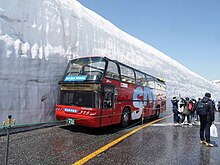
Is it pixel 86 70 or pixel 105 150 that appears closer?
pixel 105 150

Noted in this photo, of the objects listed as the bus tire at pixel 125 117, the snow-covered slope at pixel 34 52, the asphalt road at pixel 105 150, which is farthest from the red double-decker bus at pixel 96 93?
the snow-covered slope at pixel 34 52

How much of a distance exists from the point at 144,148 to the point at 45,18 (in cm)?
829

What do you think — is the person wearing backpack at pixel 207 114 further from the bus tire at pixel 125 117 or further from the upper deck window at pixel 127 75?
the upper deck window at pixel 127 75

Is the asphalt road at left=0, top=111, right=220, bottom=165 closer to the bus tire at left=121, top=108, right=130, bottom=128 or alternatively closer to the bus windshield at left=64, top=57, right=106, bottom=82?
the bus tire at left=121, top=108, right=130, bottom=128

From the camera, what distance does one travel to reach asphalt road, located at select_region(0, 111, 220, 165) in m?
4.08

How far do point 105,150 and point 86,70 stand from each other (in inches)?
141

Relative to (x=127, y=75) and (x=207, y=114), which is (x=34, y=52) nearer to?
(x=127, y=75)

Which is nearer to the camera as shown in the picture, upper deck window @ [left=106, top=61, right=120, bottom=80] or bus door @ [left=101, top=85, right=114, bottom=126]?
bus door @ [left=101, top=85, right=114, bottom=126]

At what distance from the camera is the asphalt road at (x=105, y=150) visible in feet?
13.4

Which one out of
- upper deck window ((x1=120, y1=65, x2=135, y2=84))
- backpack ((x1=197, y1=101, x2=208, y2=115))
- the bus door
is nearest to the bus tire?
the bus door

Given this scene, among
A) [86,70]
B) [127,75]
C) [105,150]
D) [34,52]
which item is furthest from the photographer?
[127,75]

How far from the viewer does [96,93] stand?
21.3ft

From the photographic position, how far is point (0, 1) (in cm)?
720

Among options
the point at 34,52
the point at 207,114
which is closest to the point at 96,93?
the point at 34,52
